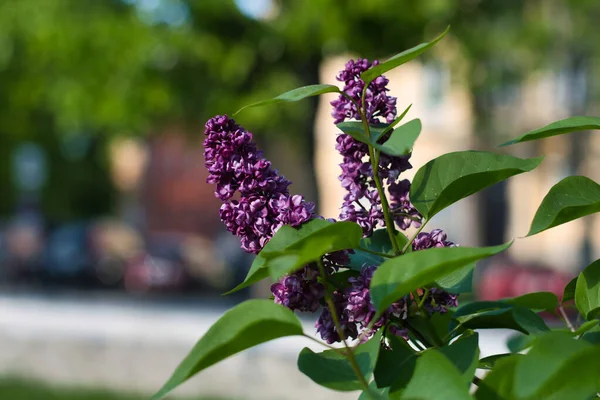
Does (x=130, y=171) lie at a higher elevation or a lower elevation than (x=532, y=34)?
higher

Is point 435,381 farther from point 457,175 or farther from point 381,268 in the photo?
point 457,175

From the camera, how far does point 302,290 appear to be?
1200 mm

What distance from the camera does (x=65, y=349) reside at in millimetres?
9805

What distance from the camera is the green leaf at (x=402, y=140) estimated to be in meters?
1.16

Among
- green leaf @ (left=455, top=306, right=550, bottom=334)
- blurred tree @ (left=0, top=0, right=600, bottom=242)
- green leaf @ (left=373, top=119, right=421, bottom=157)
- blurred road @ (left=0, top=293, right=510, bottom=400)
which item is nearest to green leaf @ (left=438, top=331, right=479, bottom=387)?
green leaf @ (left=455, top=306, right=550, bottom=334)

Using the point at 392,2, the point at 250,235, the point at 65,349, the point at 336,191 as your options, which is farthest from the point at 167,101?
the point at 336,191

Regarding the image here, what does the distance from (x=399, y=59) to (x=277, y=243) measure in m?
0.24

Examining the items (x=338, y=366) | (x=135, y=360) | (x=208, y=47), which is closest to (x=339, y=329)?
(x=338, y=366)

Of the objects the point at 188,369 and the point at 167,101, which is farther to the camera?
the point at 167,101

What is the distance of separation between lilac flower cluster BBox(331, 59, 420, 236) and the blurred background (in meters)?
0.07

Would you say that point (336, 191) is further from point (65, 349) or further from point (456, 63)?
point (65, 349)

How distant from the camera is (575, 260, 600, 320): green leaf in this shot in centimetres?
132

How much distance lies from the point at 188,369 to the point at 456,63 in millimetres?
17633

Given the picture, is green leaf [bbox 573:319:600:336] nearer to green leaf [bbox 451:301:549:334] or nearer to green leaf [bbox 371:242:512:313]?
green leaf [bbox 451:301:549:334]
